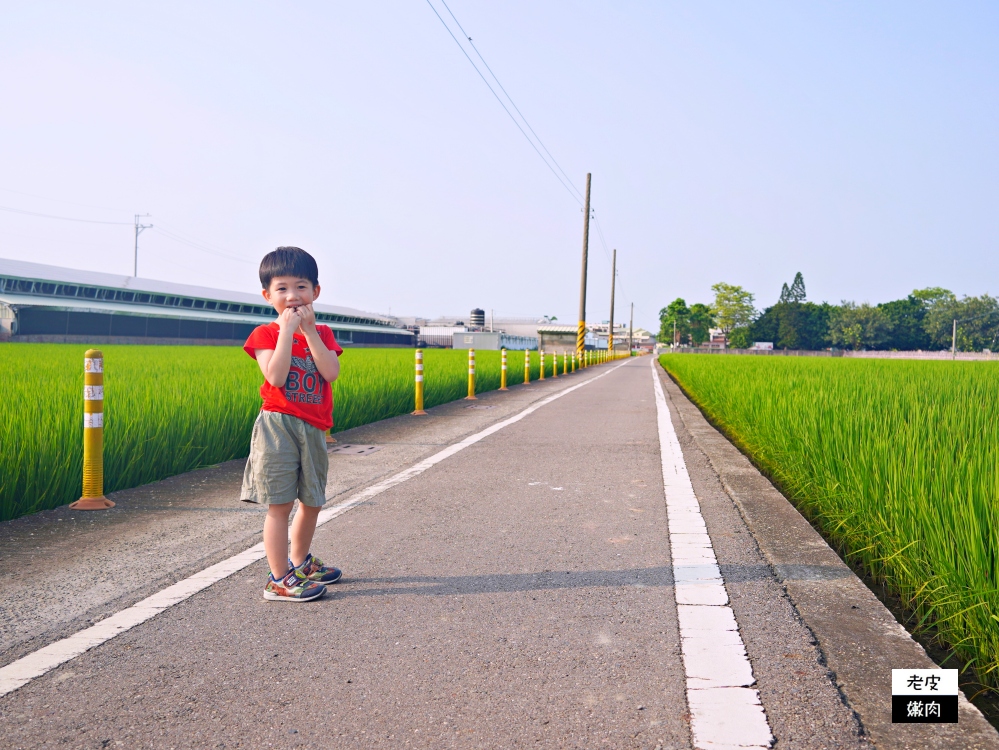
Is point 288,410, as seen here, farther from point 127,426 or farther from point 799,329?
point 799,329

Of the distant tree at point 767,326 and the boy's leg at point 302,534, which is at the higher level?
the distant tree at point 767,326

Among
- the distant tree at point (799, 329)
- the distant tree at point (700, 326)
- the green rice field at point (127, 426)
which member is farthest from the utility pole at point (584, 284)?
the distant tree at point (700, 326)

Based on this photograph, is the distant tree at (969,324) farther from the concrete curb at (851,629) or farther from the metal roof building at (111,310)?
the concrete curb at (851,629)

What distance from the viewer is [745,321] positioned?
570ft

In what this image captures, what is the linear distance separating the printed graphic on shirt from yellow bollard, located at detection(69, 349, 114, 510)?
263 centimetres

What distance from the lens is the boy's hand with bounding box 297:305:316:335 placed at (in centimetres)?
331

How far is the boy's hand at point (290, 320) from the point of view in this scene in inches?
127

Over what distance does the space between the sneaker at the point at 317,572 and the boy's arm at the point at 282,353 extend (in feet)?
2.89

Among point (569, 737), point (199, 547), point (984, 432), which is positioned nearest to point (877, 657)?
point (569, 737)

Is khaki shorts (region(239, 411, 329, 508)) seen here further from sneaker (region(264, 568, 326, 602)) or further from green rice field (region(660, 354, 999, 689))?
green rice field (region(660, 354, 999, 689))

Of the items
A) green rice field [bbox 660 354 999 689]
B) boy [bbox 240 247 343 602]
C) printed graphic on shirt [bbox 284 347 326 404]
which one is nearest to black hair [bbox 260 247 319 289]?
boy [bbox 240 247 343 602]

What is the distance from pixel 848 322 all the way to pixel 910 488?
15130 centimetres

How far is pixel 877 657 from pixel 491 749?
151 cm

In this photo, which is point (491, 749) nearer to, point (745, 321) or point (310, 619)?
point (310, 619)
